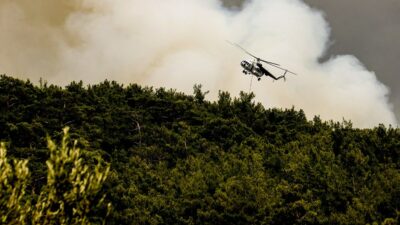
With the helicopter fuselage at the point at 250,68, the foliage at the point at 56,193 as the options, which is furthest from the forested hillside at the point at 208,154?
the foliage at the point at 56,193

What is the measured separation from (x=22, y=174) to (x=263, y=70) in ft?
160

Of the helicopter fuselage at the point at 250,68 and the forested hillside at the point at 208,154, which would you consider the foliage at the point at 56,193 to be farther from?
the helicopter fuselage at the point at 250,68

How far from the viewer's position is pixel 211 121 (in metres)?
82.0

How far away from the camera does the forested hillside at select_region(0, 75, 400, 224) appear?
53.1 meters

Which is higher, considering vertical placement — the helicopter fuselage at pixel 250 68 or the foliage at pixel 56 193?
the helicopter fuselage at pixel 250 68

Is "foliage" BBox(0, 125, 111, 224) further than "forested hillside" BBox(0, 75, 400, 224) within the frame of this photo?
No

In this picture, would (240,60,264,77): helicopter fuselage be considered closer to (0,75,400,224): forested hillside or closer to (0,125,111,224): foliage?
(0,75,400,224): forested hillside

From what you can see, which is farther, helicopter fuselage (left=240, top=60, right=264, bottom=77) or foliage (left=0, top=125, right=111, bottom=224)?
helicopter fuselage (left=240, top=60, right=264, bottom=77)

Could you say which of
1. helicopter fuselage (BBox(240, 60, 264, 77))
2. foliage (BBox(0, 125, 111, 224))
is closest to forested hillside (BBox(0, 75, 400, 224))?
helicopter fuselage (BBox(240, 60, 264, 77))

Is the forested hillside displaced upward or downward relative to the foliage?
upward

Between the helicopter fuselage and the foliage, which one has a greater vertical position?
the helicopter fuselage

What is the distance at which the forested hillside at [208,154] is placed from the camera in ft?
174

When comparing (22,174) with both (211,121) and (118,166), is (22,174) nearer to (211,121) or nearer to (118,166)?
(118,166)

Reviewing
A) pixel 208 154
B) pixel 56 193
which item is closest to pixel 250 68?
pixel 208 154
